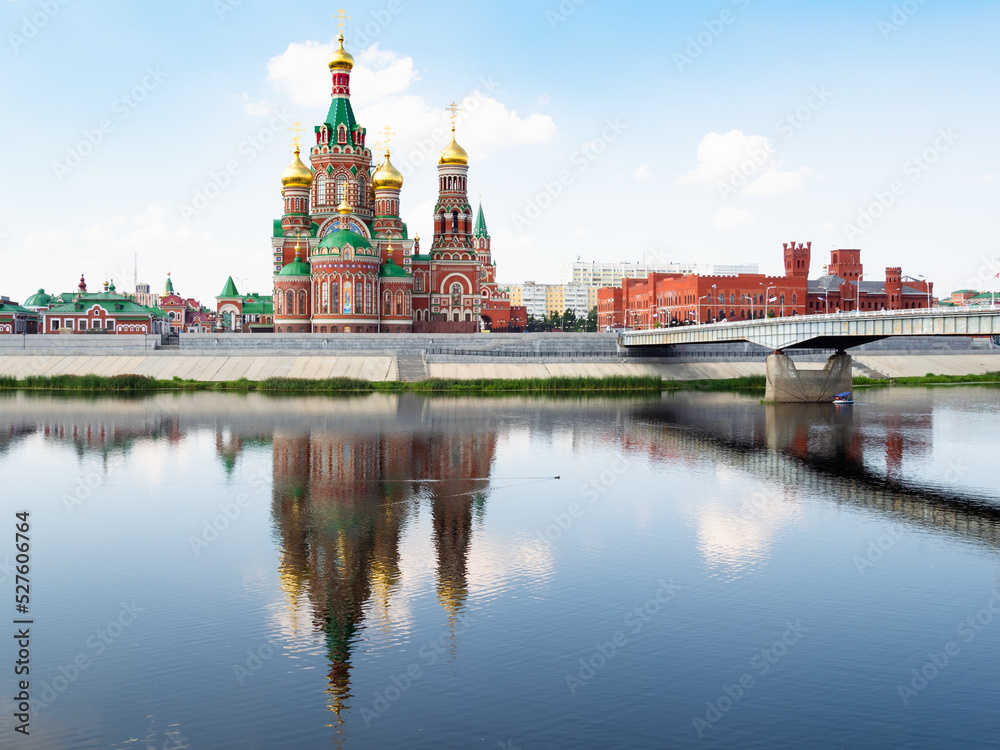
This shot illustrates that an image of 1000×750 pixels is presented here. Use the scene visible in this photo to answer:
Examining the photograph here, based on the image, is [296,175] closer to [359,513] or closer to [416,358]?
[416,358]

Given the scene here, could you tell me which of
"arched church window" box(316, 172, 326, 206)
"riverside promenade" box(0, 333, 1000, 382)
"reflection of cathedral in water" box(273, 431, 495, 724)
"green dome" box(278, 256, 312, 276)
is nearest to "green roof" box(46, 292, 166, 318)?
"riverside promenade" box(0, 333, 1000, 382)

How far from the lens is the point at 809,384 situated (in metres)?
64.1

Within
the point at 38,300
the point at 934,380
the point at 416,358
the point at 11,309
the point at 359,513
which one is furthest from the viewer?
the point at 38,300

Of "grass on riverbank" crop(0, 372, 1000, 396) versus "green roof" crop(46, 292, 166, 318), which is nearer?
"grass on riverbank" crop(0, 372, 1000, 396)

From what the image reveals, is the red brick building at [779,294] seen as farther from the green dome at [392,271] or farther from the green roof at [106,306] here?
the green roof at [106,306]

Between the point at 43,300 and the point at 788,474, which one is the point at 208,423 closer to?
the point at 788,474

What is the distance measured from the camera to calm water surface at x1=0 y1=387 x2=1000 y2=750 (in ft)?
50.2

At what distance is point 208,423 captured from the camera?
165 ft

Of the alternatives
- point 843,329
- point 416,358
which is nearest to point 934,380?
point 843,329

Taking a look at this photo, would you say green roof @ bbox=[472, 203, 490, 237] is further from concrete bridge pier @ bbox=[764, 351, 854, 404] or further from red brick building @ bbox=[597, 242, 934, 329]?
concrete bridge pier @ bbox=[764, 351, 854, 404]

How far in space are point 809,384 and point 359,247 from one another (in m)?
45.9

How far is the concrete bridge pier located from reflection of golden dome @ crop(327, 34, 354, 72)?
55.9 metres

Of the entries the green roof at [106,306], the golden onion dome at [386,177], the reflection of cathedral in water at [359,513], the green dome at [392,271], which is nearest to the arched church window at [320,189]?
→ the golden onion dome at [386,177]

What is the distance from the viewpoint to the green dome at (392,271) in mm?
93938
